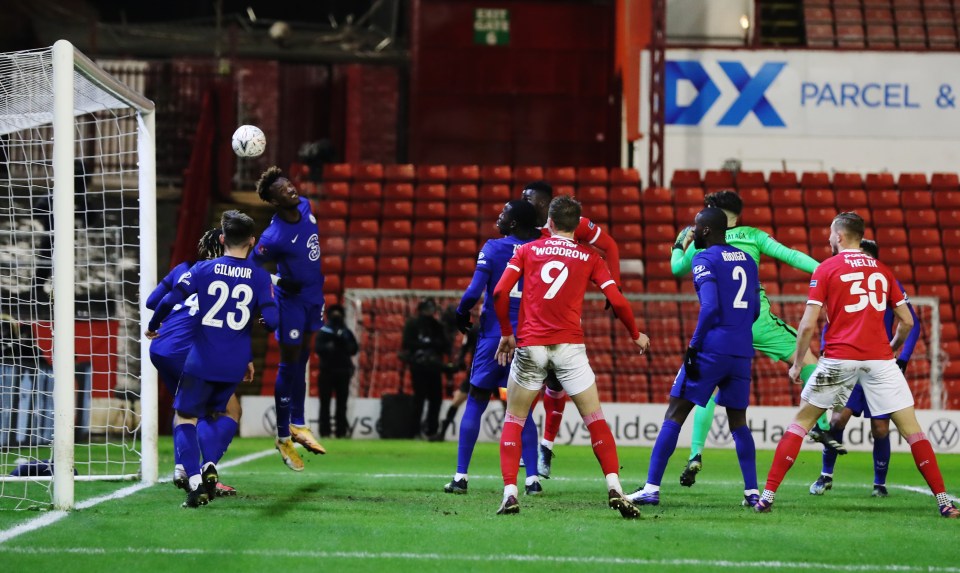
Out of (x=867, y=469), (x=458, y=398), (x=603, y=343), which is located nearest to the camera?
(x=867, y=469)

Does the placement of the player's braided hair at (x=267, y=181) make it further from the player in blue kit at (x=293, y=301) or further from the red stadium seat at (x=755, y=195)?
the red stadium seat at (x=755, y=195)

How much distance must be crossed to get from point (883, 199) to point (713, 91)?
399 centimetres

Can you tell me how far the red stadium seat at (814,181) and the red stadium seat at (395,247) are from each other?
7.61m

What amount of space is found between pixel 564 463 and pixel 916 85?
14821 millimetres

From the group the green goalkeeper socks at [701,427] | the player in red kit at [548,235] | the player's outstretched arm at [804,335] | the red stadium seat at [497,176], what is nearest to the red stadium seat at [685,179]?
the red stadium seat at [497,176]

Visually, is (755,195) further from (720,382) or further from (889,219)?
(720,382)

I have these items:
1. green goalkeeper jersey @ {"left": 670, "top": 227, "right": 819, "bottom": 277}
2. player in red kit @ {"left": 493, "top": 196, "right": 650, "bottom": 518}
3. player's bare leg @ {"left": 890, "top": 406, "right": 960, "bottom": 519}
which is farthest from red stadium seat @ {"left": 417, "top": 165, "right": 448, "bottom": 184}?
player's bare leg @ {"left": 890, "top": 406, "right": 960, "bottom": 519}

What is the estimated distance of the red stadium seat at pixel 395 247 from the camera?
21906mm

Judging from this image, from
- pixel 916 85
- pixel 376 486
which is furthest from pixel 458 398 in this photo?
pixel 916 85

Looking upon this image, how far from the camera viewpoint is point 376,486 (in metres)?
10.1

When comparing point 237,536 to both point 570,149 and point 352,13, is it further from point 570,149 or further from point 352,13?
point 352,13

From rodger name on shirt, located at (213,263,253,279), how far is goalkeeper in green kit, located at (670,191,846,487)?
3182 millimetres

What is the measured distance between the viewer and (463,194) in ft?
75.2

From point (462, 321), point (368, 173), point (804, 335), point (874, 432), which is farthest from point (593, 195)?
point (804, 335)
